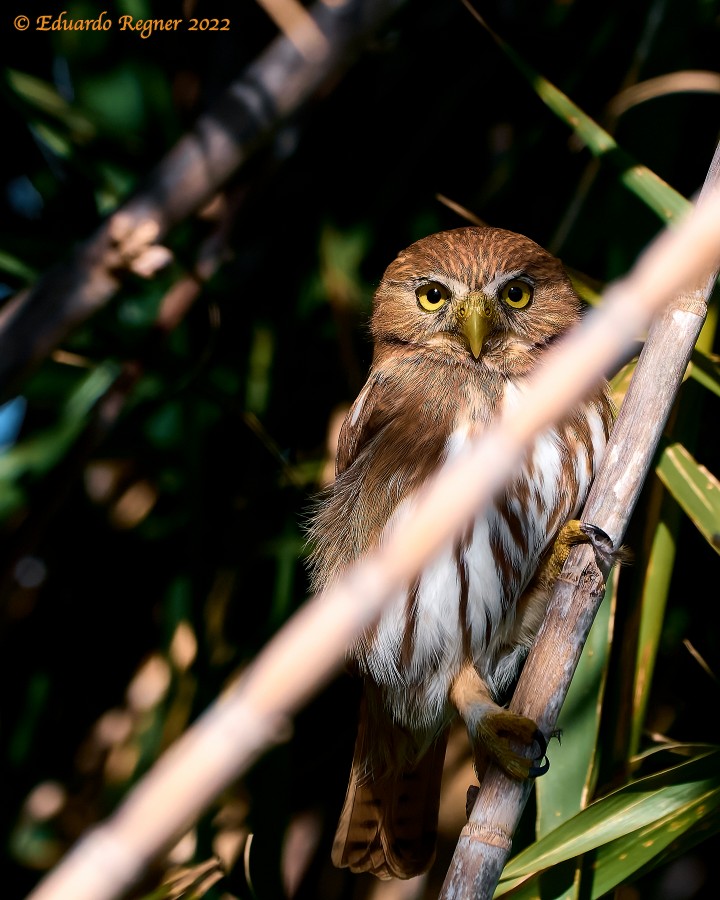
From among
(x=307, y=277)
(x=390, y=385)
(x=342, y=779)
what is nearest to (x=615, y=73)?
(x=307, y=277)

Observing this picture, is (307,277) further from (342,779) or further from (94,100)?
(342,779)

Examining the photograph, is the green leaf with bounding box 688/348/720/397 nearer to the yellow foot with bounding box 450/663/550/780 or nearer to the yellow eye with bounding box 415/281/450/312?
the yellow eye with bounding box 415/281/450/312

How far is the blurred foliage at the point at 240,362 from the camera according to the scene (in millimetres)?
2625

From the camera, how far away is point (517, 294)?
2.26 m

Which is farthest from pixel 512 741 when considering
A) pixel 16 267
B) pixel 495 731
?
pixel 16 267

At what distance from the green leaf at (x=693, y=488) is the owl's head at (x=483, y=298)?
0.40 m

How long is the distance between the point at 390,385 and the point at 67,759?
5.19 feet

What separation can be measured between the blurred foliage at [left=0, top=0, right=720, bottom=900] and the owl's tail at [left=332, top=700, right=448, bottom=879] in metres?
0.21

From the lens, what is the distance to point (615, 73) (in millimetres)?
3010

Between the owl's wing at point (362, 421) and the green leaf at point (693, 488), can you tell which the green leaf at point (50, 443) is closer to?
the owl's wing at point (362, 421)

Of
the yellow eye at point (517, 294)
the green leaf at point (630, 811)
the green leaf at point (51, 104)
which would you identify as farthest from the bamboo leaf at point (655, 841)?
A: the green leaf at point (51, 104)

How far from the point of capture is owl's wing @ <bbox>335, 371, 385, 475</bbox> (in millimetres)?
2270

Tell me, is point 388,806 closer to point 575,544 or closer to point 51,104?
point 575,544
